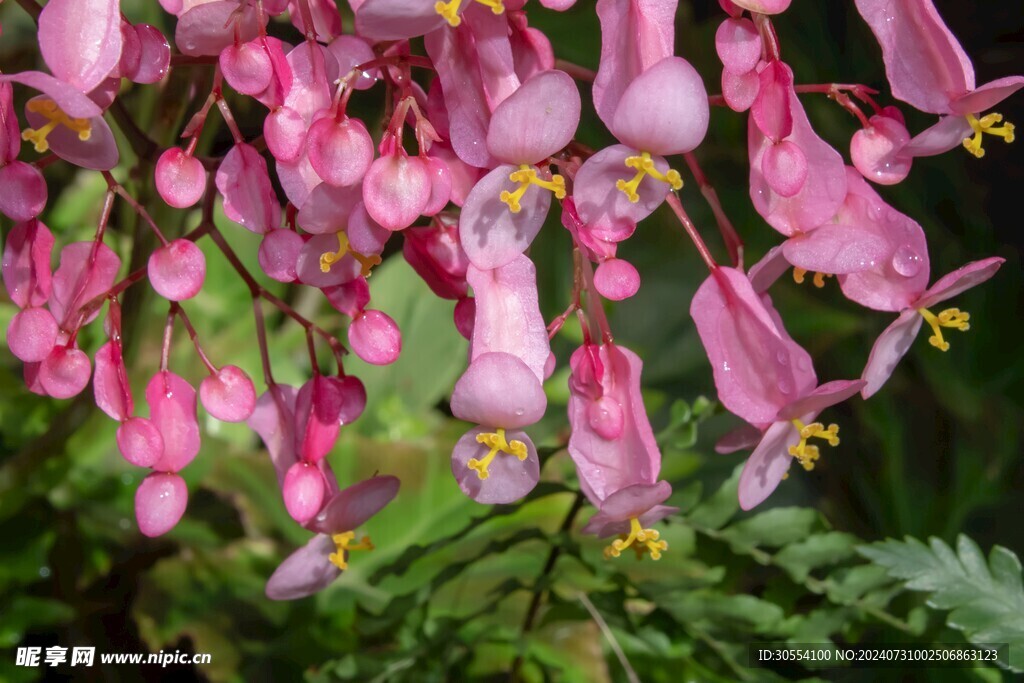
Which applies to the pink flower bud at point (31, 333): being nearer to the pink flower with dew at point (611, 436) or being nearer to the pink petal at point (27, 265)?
the pink petal at point (27, 265)

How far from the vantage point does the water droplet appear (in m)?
0.42

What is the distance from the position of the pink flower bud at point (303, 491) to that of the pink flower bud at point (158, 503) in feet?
0.17

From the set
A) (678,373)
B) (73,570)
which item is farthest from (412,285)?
(73,570)

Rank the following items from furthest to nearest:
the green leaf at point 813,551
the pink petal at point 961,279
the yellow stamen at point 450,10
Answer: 1. the green leaf at point 813,551
2. the pink petal at point 961,279
3. the yellow stamen at point 450,10

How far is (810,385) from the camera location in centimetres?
40

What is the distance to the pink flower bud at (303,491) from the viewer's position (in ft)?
1.41

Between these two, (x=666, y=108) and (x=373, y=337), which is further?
(x=373, y=337)

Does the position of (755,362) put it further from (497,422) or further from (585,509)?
(585,509)

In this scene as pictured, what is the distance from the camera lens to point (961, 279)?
0.41 metres

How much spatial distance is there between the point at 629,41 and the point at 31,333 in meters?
0.29

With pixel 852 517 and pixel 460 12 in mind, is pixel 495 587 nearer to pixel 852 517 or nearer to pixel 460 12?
pixel 852 517

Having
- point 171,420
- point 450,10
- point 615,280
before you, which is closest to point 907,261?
point 615,280

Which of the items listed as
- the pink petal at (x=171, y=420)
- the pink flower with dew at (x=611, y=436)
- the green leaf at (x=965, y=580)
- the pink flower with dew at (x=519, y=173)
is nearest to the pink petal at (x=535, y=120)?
the pink flower with dew at (x=519, y=173)

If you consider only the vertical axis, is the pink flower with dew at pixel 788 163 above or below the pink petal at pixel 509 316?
above
